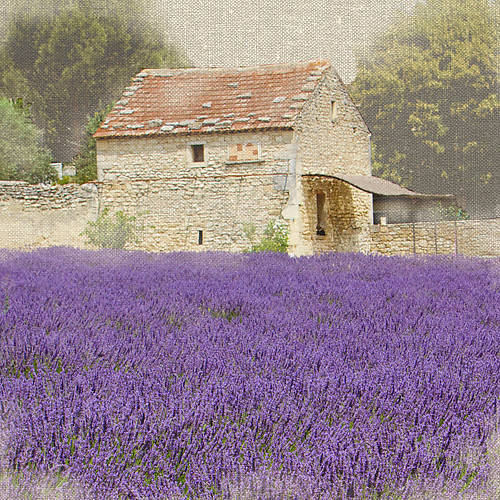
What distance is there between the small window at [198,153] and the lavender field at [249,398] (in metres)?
13.4

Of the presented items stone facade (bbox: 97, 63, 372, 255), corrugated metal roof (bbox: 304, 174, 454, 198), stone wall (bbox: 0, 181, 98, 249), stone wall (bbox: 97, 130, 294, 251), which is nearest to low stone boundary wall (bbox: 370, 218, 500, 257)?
corrugated metal roof (bbox: 304, 174, 454, 198)

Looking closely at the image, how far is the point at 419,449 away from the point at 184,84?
60.1 ft

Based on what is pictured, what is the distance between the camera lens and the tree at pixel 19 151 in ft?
84.6

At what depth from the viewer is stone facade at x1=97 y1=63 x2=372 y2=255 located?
56.6ft

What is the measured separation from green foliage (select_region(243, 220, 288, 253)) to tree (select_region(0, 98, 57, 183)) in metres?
11.4

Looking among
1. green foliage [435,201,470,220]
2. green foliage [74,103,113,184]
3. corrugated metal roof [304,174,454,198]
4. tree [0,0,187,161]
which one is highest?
tree [0,0,187,161]

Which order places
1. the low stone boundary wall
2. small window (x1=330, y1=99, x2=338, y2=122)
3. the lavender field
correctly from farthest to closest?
small window (x1=330, y1=99, x2=338, y2=122)
the low stone boundary wall
the lavender field

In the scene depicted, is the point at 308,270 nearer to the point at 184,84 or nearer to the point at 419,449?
the point at 419,449

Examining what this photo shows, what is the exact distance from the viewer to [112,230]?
1766cm

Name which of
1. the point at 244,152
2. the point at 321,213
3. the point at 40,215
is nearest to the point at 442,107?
the point at 321,213

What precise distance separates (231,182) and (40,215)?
191 inches

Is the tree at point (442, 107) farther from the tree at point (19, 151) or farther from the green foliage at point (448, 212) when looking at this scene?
the tree at point (19, 151)

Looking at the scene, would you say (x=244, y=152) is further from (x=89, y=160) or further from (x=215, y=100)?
(x=89, y=160)

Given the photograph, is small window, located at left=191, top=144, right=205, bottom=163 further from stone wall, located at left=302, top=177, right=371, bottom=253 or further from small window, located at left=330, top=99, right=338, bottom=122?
small window, located at left=330, top=99, right=338, bottom=122
